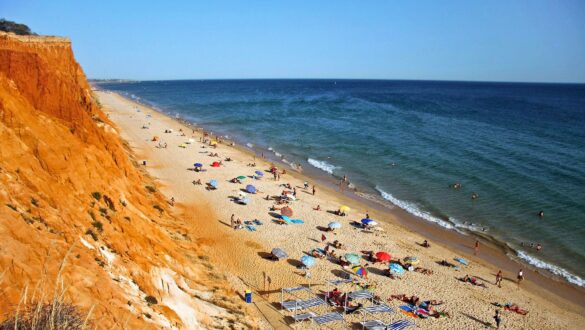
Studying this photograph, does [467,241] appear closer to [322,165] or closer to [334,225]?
[334,225]

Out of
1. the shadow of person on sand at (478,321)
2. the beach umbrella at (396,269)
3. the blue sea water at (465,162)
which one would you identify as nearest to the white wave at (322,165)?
the blue sea water at (465,162)

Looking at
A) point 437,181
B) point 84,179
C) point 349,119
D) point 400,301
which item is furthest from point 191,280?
point 349,119

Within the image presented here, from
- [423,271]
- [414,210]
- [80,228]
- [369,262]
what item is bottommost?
[423,271]

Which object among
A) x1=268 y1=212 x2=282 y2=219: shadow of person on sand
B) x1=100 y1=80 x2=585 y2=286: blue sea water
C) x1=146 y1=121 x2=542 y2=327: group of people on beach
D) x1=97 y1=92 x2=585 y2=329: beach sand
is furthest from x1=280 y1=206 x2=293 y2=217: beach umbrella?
x1=100 y1=80 x2=585 y2=286: blue sea water

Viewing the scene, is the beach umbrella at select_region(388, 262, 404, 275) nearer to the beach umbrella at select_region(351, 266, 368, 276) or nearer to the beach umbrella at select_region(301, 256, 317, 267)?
the beach umbrella at select_region(351, 266, 368, 276)

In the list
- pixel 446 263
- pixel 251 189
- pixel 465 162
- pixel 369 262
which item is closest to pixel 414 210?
pixel 446 263

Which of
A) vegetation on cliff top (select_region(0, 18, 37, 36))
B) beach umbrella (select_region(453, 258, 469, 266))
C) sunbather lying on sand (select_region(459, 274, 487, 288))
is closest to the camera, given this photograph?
sunbather lying on sand (select_region(459, 274, 487, 288))

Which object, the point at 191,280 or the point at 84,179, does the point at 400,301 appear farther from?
the point at 84,179

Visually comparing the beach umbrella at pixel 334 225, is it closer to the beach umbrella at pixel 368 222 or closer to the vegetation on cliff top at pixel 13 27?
the beach umbrella at pixel 368 222
